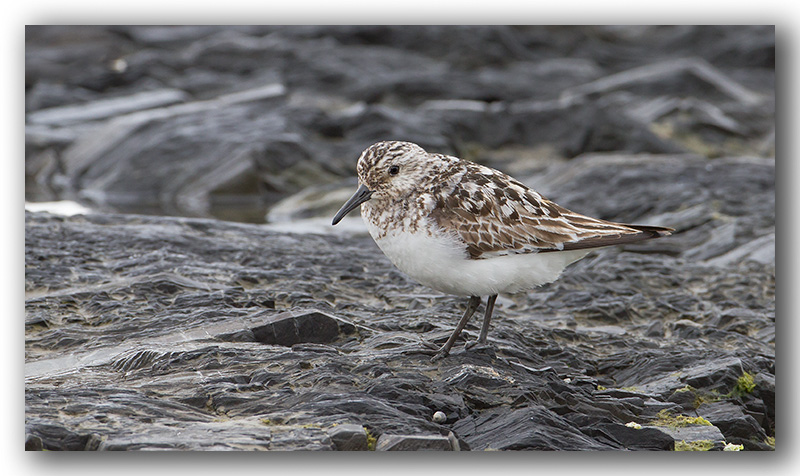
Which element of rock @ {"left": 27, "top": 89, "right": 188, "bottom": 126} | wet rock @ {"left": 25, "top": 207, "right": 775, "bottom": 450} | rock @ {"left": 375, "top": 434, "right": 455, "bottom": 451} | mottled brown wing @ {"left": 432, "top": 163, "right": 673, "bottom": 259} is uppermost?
rock @ {"left": 27, "top": 89, "right": 188, "bottom": 126}

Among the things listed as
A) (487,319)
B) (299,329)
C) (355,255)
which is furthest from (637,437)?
(355,255)

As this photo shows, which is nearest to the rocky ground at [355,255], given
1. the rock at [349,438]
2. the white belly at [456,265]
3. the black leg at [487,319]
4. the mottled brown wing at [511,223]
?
the rock at [349,438]

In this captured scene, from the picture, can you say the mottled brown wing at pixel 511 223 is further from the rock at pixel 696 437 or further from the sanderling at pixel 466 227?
the rock at pixel 696 437

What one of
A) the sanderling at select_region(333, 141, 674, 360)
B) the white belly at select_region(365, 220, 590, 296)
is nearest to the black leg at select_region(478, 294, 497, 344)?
the sanderling at select_region(333, 141, 674, 360)

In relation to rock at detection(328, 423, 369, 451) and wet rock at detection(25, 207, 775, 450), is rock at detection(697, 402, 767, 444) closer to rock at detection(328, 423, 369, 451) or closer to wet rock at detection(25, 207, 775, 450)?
wet rock at detection(25, 207, 775, 450)

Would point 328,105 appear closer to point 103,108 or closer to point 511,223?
point 103,108

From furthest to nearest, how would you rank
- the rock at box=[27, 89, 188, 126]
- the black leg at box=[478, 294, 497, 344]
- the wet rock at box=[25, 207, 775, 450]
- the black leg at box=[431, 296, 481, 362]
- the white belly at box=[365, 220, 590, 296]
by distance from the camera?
1. the rock at box=[27, 89, 188, 126]
2. the black leg at box=[478, 294, 497, 344]
3. the black leg at box=[431, 296, 481, 362]
4. the white belly at box=[365, 220, 590, 296]
5. the wet rock at box=[25, 207, 775, 450]

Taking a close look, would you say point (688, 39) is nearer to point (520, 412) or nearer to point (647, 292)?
point (647, 292)
